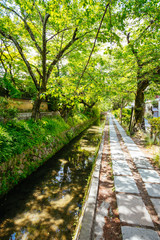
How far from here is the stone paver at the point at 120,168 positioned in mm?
4748

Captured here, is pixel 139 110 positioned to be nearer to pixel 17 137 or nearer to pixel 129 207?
pixel 129 207

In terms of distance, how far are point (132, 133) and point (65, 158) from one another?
6843 millimetres

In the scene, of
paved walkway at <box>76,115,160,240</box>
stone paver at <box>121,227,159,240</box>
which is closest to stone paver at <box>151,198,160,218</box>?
paved walkway at <box>76,115,160,240</box>

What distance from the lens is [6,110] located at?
17.9 ft

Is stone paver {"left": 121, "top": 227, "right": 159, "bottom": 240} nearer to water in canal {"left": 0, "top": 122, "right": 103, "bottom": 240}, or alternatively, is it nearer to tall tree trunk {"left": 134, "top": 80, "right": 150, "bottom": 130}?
water in canal {"left": 0, "top": 122, "right": 103, "bottom": 240}

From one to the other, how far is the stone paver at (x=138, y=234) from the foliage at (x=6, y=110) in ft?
18.2

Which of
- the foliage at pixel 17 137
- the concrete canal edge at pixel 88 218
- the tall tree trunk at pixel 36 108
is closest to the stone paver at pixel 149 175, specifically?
the concrete canal edge at pixel 88 218

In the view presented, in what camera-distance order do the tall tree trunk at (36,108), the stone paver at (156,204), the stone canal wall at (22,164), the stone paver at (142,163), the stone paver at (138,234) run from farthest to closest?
the tall tree trunk at (36,108) < the stone paver at (142,163) < the stone canal wall at (22,164) < the stone paver at (156,204) < the stone paver at (138,234)

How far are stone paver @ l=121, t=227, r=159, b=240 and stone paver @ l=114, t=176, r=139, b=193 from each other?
4.02 feet

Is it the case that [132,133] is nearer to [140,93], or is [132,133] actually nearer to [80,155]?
[140,93]

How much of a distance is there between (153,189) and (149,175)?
2.87ft

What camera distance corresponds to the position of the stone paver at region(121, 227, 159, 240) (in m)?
2.30

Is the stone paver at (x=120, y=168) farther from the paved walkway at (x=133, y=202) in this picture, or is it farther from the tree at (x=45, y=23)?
the tree at (x=45, y=23)

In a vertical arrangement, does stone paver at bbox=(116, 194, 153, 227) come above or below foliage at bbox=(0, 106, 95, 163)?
below
